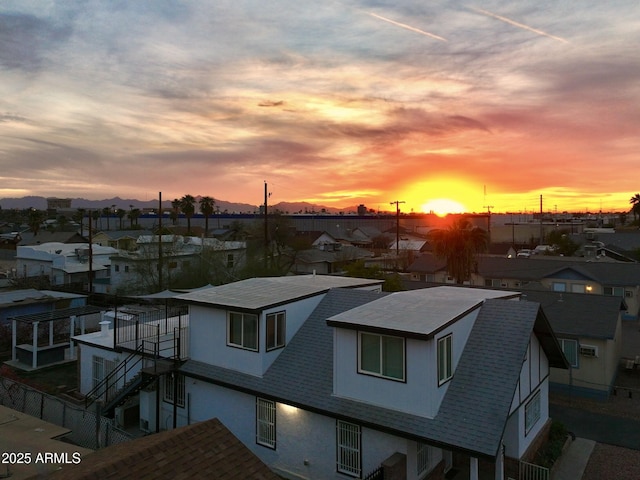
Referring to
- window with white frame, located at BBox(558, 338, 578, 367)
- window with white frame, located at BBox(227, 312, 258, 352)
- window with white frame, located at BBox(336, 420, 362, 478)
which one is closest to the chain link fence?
window with white frame, located at BBox(227, 312, 258, 352)

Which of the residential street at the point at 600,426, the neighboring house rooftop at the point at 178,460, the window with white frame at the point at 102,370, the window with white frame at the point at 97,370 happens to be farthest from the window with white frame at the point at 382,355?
the window with white frame at the point at 97,370

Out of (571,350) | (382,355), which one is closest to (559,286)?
(571,350)

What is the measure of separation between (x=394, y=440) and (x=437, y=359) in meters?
2.63

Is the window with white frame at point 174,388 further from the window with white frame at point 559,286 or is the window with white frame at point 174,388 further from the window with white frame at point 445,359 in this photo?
the window with white frame at point 559,286

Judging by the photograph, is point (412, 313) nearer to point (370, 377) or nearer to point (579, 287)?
point (370, 377)

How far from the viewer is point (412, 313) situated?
44.7 feet

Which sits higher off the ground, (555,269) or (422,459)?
(555,269)

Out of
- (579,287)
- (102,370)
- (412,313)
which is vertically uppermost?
(412,313)

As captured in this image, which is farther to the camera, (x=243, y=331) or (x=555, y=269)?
(x=555, y=269)

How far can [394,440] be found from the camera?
41.0 ft

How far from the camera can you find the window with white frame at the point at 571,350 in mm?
23484

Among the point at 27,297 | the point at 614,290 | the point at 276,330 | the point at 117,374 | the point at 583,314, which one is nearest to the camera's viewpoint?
the point at 276,330

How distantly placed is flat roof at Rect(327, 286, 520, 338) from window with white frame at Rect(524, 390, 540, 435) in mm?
3726

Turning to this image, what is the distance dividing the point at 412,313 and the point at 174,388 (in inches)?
384
